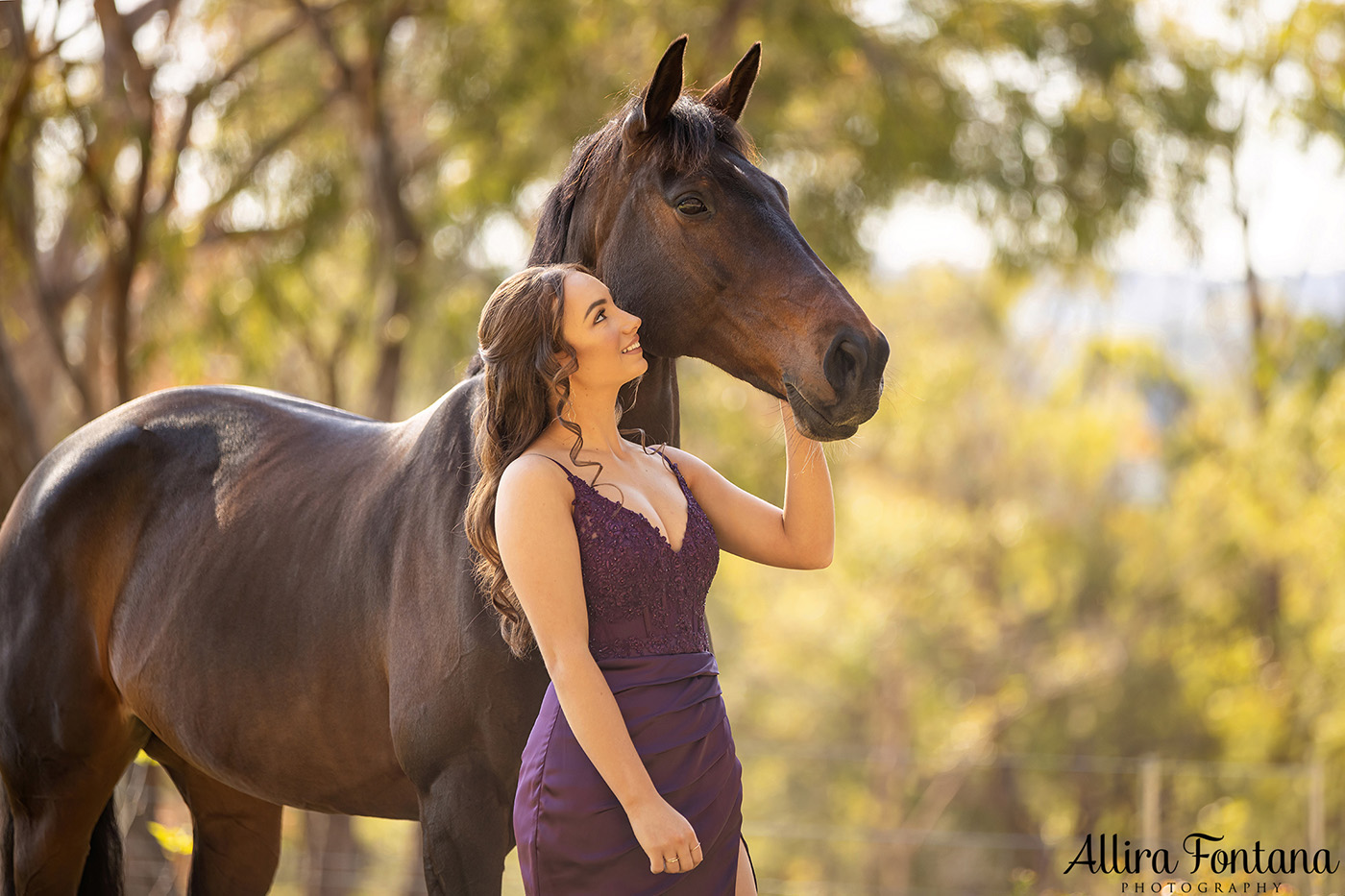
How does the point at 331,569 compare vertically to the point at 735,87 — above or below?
below

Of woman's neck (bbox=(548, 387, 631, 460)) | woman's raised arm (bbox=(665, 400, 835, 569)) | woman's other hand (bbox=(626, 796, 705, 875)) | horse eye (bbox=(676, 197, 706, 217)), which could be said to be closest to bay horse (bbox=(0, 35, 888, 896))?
horse eye (bbox=(676, 197, 706, 217))

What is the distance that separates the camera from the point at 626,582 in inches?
67.2

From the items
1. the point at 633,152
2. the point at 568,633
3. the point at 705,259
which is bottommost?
the point at 568,633

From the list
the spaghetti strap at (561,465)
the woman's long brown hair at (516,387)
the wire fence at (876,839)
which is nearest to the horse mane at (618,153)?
the woman's long brown hair at (516,387)

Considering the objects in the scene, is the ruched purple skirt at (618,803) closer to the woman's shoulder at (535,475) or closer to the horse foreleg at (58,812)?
the woman's shoulder at (535,475)

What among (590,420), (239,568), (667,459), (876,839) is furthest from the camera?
(876,839)

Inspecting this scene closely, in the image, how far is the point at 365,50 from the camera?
28.2 ft

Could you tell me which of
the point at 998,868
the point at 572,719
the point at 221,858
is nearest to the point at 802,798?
the point at 998,868

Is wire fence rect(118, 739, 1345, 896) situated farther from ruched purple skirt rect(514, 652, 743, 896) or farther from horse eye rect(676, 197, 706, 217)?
horse eye rect(676, 197, 706, 217)

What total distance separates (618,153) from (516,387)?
1.80 feet

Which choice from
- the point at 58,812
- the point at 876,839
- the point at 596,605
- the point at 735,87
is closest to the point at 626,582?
the point at 596,605

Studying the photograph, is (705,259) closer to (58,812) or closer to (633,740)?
(633,740)

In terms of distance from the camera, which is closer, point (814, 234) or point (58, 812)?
point (58, 812)

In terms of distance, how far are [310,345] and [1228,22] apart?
9.56 m
